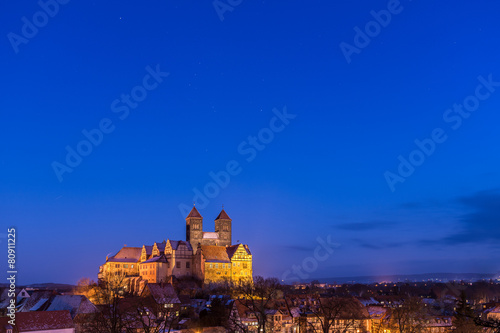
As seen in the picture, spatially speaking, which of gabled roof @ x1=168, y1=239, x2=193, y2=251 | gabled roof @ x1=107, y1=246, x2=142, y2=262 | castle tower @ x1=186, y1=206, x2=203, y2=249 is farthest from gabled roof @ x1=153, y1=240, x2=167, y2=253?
castle tower @ x1=186, y1=206, x2=203, y2=249

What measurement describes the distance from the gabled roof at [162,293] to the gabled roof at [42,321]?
69.3 feet

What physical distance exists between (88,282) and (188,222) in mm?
35157

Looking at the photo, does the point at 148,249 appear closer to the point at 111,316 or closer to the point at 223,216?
the point at 223,216

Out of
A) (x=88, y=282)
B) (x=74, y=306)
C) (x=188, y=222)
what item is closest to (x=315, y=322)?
(x=74, y=306)

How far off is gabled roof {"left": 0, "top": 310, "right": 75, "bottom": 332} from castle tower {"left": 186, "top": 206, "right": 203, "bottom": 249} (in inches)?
2797

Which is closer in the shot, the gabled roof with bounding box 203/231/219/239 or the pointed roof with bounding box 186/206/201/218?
the gabled roof with bounding box 203/231/219/239

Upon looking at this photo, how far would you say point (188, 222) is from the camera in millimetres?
138000

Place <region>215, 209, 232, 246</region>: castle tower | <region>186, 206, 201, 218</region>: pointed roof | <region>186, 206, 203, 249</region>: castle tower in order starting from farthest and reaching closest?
<region>215, 209, 232, 246</region>: castle tower
<region>186, 206, 201, 218</region>: pointed roof
<region>186, 206, 203, 249</region>: castle tower

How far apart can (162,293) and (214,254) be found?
33.1m

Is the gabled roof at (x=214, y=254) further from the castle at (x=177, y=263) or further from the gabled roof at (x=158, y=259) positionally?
the gabled roof at (x=158, y=259)

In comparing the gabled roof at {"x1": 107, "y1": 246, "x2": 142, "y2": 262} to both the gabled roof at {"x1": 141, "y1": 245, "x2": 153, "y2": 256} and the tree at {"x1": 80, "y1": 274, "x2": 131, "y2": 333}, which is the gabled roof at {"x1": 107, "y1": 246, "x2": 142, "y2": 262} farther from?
the tree at {"x1": 80, "y1": 274, "x2": 131, "y2": 333}

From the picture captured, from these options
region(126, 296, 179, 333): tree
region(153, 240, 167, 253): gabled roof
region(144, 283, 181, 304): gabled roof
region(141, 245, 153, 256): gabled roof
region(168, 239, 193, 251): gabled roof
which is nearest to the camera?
region(126, 296, 179, 333): tree

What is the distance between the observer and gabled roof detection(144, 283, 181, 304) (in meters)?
82.8

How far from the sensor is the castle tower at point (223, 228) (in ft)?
451
